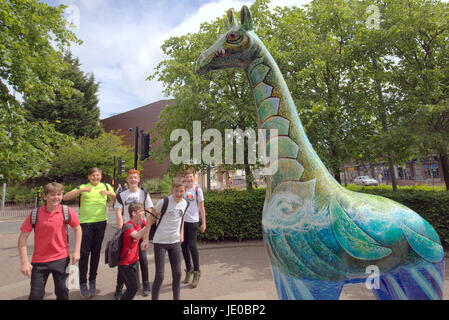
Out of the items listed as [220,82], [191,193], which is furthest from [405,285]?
[220,82]

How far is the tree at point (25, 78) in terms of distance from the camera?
4.61 meters

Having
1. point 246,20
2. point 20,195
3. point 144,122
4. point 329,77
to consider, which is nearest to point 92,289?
point 246,20

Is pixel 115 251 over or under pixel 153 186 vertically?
under

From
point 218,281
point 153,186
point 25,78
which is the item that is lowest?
point 218,281

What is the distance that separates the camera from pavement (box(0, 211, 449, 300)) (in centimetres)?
339

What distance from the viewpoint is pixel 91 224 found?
3465 mm

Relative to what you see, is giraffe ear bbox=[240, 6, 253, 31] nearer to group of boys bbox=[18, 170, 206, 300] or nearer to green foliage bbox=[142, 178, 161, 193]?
group of boys bbox=[18, 170, 206, 300]

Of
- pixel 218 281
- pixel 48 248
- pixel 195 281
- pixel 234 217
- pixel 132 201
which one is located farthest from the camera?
pixel 234 217

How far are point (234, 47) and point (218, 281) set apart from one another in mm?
3405

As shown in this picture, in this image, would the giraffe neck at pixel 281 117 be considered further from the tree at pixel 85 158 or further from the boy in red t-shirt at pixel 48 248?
the tree at pixel 85 158

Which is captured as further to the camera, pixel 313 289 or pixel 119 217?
pixel 119 217

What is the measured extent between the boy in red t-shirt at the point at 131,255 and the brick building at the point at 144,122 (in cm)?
2710

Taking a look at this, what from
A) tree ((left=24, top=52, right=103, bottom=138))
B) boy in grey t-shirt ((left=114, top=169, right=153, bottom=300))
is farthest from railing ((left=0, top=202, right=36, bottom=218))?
boy in grey t-shirt ((left=114, top=169, right=153, bottom=300))

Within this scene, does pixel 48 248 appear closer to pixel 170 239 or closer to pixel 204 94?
pixel 170 239
